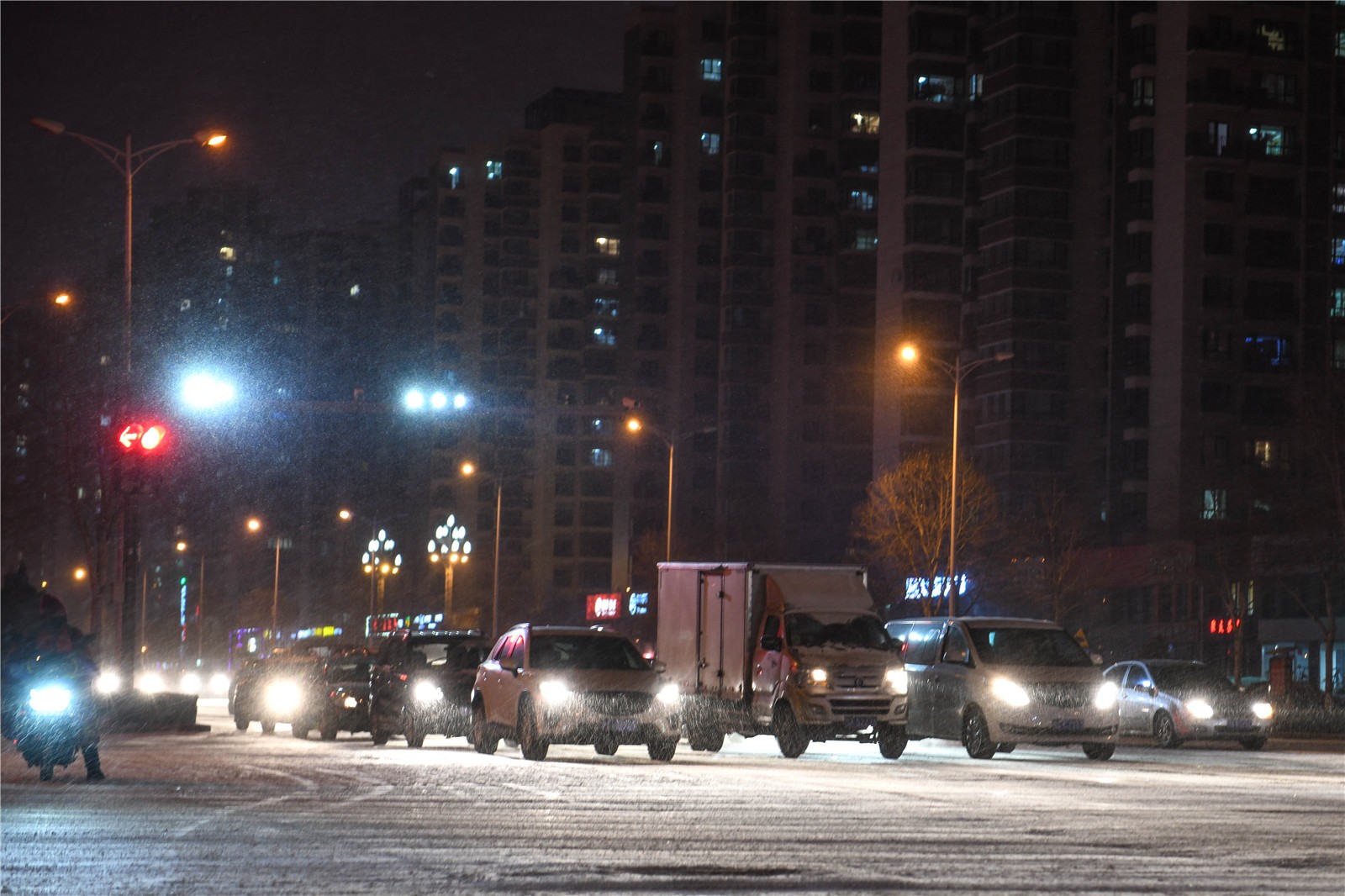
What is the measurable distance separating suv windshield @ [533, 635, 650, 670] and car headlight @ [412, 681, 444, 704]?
432 centimetres

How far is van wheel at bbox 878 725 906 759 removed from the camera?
25.1m

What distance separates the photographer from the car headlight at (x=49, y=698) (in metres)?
17.7

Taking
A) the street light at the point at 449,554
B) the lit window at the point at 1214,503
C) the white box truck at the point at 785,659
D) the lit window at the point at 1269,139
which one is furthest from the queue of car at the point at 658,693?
the lit window at the point at 1269,139

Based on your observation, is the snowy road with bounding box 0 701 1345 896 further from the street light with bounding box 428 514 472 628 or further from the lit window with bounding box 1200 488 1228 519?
the lit window with bounding box 1200 488 1228 519

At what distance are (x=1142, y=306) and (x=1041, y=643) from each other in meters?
64.8

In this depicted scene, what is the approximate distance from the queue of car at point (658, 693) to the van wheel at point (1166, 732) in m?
0.02

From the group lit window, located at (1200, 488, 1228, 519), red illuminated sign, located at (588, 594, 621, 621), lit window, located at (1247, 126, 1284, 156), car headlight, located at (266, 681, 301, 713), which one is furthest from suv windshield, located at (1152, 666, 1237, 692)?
red illuminated sign, located at (588, 594, 621, 621)

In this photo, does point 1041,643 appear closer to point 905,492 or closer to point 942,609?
point 905,492

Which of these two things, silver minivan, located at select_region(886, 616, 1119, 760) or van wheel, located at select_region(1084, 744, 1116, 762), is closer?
silver minivan, located at select_region(886, 616, 1119, 760)

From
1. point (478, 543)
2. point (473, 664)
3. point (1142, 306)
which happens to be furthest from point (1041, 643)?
point (478, 543)

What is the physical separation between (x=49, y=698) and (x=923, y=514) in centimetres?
4982

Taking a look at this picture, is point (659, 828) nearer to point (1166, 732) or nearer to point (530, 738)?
point (530, 738)

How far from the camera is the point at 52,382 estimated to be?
54.4m

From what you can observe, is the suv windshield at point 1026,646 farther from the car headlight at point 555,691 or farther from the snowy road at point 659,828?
the car headlight at point 555,691
